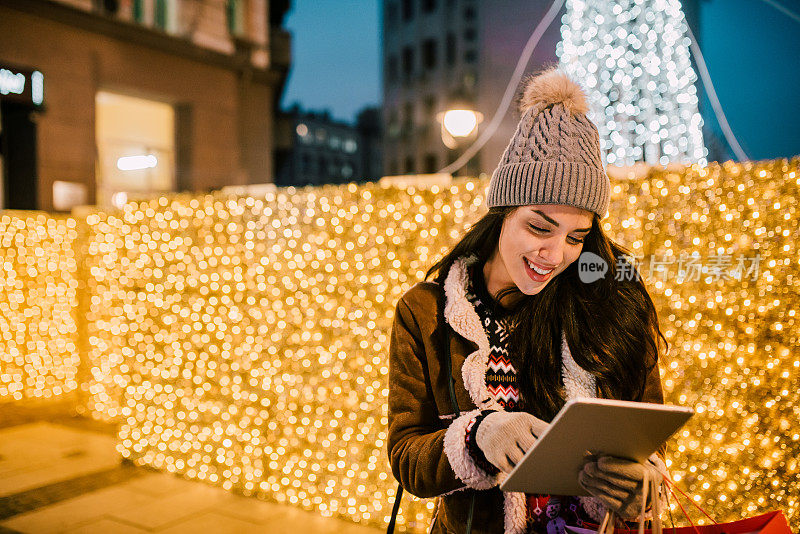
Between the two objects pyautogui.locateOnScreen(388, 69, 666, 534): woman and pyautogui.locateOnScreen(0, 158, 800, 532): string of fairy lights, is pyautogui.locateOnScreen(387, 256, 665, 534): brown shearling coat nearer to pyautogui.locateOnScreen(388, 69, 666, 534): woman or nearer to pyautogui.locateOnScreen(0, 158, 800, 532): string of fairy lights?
pyautogui.locateOnScreen(388, 69, 666, 534): woman

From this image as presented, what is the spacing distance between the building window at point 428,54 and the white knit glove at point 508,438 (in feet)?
139

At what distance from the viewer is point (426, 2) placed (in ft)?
135

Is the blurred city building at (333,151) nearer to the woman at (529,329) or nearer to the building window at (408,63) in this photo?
the building window at (408,63)

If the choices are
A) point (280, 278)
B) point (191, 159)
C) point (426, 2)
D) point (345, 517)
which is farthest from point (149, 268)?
point (426, 2)

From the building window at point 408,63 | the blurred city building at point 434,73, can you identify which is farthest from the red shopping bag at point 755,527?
the building window at point 408,63

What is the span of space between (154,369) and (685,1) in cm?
710

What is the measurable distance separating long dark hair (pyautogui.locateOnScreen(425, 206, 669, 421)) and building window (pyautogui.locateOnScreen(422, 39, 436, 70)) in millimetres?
41807

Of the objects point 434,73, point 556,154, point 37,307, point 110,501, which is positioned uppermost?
point 434,73

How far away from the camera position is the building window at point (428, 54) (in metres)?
40.8

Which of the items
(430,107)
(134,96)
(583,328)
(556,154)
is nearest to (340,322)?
(583,328)

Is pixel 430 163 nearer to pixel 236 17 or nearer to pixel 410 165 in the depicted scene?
pixel 410 165

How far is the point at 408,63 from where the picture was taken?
4262 cm

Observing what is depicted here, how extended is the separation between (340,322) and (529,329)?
2.21 metres

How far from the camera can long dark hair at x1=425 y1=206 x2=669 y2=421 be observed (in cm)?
157
